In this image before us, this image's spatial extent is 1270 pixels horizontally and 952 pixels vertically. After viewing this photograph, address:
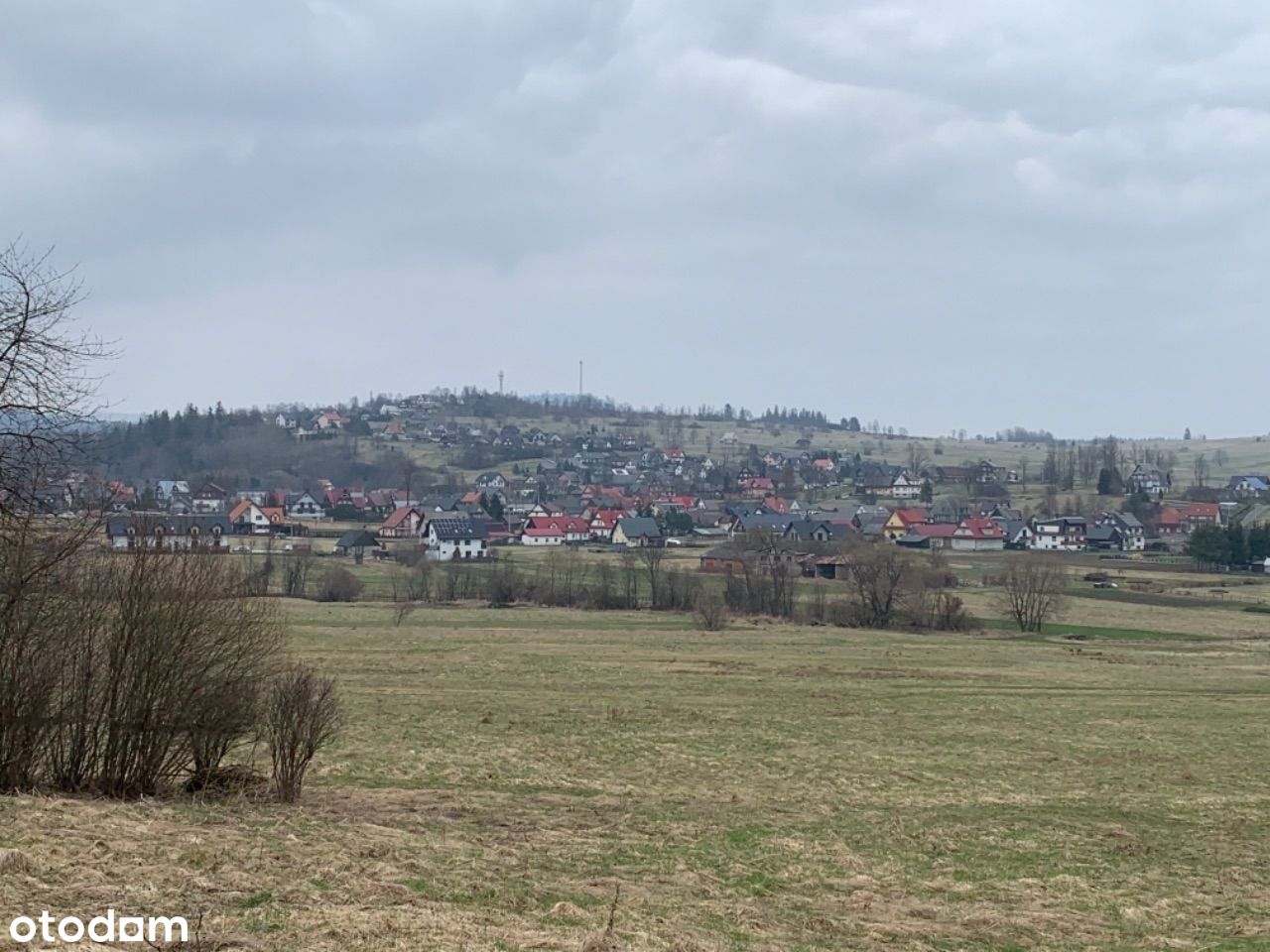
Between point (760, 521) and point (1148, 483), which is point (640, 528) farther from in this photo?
point (1148, 483)

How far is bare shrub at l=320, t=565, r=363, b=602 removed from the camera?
250 feet

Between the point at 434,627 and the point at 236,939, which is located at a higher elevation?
the point at 236,939

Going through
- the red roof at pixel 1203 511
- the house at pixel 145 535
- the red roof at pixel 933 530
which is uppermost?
the house at pixel 145 535

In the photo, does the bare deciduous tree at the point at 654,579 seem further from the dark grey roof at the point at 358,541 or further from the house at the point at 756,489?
the house at the point at 756,489

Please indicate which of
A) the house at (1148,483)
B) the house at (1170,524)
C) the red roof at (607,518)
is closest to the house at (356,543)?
the red roof at (607,518)

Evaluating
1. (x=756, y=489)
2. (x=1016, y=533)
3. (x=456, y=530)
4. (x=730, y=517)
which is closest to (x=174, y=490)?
(x=456, y=530)

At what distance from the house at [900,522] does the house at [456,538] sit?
44.6m

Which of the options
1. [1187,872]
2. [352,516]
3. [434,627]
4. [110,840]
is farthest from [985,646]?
[352,516]

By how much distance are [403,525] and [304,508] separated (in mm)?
29194

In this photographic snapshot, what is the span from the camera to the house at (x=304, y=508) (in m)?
155

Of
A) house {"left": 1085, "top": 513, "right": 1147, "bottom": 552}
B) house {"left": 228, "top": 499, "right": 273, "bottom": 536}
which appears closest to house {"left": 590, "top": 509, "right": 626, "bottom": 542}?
house {"left": 228, "top": 499, "right": 273, "bottom": 536}

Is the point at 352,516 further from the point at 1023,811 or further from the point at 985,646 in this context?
the point at 1023,811

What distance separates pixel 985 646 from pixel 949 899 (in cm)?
4653

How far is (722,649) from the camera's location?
54469mm
